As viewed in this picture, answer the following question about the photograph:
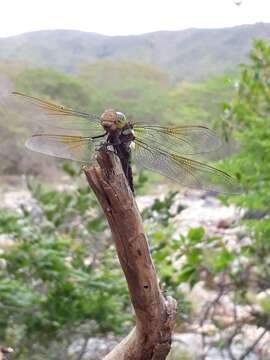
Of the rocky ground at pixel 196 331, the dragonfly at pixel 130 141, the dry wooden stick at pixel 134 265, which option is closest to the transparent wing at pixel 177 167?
the dragonfly at pixel 130 141

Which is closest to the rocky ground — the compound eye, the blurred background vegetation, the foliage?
the blurred background vegetation

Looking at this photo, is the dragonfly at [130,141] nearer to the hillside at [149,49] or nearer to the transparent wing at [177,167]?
the transparent wing at [177,167]

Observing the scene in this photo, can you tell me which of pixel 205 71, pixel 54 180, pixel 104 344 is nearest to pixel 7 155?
pixel 54 180

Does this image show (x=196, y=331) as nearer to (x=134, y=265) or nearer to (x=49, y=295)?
(x=49, y=295)

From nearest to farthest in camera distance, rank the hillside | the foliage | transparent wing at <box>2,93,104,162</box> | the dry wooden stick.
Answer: the dry wooden stick → transparent wing at <box>2,93,104,162</box> → the foliage → the hillside

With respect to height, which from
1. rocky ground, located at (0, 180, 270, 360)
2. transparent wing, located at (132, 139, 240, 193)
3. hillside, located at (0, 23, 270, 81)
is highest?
transparent wing, located at (132, 139, 240, 193)

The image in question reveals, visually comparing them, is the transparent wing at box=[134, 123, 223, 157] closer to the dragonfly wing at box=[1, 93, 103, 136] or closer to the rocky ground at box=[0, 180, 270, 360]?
the dragonfly wing at box=[1, 93, 103, 136]
